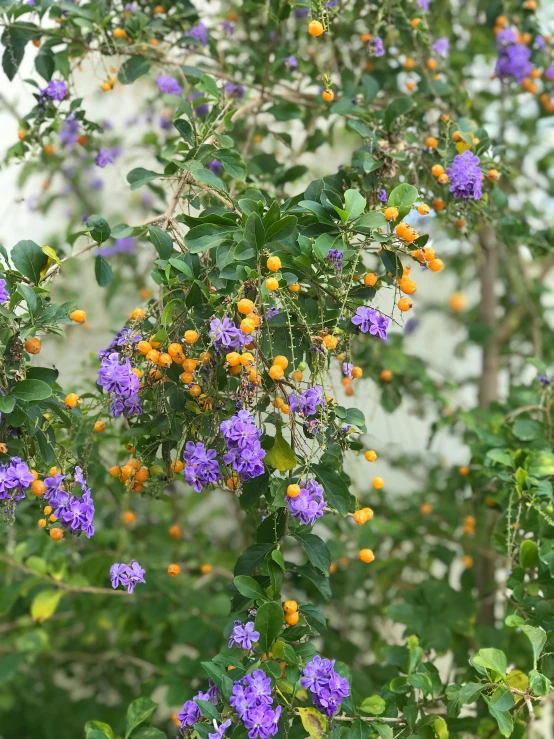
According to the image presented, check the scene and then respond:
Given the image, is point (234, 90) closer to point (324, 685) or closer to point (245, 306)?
point (245, 306)

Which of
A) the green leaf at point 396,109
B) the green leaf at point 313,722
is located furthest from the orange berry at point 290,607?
the green leaf at point 396,109

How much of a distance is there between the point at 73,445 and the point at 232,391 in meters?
0.28

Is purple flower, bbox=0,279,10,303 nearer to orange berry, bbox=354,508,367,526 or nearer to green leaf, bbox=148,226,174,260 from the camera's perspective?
green leaf, bbox=148,226,174,260

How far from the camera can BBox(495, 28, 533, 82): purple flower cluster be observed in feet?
4.90

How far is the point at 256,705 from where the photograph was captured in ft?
2.73

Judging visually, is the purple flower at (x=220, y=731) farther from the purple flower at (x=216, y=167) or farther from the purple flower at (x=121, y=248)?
the purple flower at (x=121, y=248)

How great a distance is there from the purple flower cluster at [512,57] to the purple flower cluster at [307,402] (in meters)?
0.95

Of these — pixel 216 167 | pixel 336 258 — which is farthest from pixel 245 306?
pixel 216 167

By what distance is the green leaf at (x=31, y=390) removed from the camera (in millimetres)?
881

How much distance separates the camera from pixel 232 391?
0.97m

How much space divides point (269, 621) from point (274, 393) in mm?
281

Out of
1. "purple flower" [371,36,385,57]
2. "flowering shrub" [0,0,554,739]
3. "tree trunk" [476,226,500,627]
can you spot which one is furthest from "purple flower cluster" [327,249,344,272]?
"tree trunk" [476,226,500,627]

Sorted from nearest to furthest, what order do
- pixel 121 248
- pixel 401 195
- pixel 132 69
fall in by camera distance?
pixel 401 195, pixel 132 69, pixel 121 248

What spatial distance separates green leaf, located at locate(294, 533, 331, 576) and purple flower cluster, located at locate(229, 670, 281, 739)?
0.15 metres
